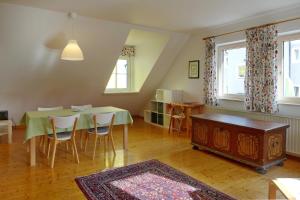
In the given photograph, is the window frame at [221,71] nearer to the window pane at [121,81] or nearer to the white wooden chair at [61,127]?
the window pane at [121,81]

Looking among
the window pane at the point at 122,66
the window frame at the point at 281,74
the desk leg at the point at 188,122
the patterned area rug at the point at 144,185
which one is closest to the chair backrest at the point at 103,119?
the patterned area rug at the point at 144,185

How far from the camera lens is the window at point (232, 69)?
4445 millimetres

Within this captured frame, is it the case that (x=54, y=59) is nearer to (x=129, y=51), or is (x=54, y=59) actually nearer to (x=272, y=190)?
(x=129, y=51)

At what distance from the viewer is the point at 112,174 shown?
3.02 metres

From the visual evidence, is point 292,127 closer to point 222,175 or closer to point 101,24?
point 222,175

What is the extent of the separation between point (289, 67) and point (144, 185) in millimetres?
2945

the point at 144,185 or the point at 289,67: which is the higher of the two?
the point at 289,67

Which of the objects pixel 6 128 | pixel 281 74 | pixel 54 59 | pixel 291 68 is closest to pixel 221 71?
pixel 281 74

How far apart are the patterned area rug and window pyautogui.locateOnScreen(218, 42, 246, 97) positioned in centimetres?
226

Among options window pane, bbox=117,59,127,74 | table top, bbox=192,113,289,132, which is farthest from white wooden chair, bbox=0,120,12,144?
table top, bbox=192,113,289,132

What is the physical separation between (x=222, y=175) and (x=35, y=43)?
370 centimetres

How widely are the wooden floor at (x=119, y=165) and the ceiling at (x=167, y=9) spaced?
90.5 inches

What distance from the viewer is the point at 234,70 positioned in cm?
460

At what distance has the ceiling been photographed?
10.9ft
